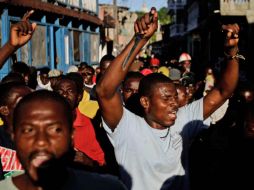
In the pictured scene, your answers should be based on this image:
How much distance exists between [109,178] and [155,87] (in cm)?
141

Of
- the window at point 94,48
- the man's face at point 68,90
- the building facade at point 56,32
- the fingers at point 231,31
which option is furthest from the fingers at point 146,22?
the window at point 94,48

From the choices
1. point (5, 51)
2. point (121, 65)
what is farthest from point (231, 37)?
point (5, 51)

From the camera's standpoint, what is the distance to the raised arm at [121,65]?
9.23 feet

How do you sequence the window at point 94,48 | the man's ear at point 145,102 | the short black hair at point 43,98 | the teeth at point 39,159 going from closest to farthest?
the teeth at point 39,159 < the short black hair at point 43,98 < the man's ear at point 145,102 < the window at point 94,48

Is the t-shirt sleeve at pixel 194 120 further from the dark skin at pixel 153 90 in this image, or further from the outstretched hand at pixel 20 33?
the outstretched hand at pixel 20 33

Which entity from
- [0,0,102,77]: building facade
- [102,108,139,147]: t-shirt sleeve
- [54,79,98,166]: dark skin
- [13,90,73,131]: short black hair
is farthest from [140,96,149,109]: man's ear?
[0,0,102,77]: building facade

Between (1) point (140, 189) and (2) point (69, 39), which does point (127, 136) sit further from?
(2) point (69, 39)

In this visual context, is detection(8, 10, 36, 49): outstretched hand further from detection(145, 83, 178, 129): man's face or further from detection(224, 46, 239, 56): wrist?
detection(224, 46, 239, 56): wrist

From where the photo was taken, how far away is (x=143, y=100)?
11.7 feet

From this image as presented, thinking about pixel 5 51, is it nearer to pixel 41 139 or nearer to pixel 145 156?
pixel 145 156

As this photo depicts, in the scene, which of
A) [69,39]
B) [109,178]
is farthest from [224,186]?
[69,39]

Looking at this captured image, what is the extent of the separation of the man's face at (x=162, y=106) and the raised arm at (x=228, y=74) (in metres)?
0.29

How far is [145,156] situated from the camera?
318 cm

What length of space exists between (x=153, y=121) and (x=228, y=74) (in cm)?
65
